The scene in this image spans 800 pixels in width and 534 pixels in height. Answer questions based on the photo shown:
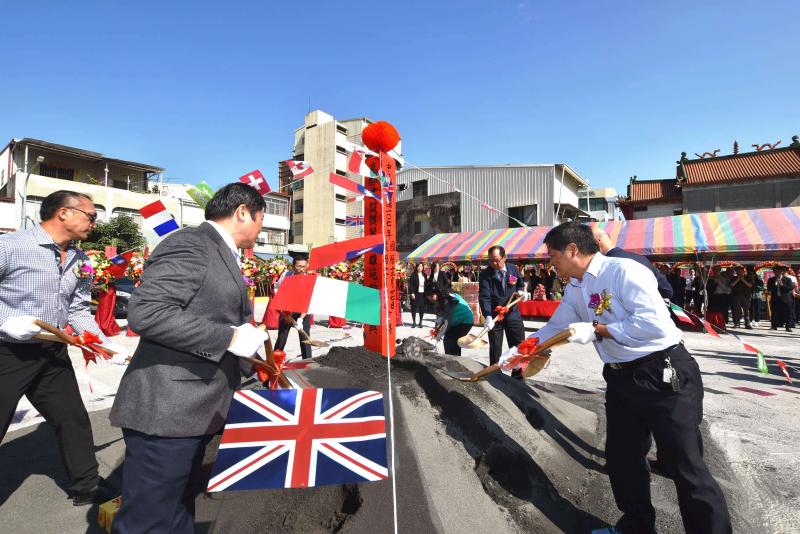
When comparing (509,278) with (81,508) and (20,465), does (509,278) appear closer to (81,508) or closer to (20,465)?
(81,508)

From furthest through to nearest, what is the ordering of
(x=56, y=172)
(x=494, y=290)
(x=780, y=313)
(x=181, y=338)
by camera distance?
(x=56, y=172) → (x=780, y=313) → (x=494, y=290) → (x=181, y=338)

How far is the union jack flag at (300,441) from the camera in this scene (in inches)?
62.9

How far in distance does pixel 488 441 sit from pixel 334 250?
1683mm

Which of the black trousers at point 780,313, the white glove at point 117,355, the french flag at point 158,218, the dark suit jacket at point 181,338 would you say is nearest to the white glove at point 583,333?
the dark suit jacket at point 181,338

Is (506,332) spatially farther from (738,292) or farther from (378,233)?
(738,292)

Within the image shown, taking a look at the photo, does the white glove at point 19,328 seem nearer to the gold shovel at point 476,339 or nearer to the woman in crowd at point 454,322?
the gold shovel at point 476,339

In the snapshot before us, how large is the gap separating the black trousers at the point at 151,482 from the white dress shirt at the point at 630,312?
1921mm

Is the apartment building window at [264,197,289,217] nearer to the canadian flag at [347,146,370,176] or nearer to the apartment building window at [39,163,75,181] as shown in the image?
the apartment building window at [39,163,75,181]

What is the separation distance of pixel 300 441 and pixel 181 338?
647 mm

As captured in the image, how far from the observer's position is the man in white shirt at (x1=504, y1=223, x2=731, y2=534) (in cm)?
191

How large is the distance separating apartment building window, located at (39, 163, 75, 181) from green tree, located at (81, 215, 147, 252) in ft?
15.9

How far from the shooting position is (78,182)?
24828mm

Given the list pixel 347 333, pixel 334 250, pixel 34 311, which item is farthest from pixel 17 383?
pixel 347 333

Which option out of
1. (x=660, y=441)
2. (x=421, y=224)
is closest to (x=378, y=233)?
(x=660, y=441)
